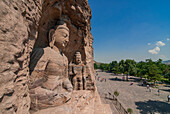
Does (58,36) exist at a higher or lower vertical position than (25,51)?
higher

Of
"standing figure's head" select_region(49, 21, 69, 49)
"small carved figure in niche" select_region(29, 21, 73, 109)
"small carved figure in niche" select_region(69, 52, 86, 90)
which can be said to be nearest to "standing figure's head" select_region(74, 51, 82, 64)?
"small carved figure in niche" select_region(69, 52, 86, 90)

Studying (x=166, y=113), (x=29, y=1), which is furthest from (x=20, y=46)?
(x=166, y=113)

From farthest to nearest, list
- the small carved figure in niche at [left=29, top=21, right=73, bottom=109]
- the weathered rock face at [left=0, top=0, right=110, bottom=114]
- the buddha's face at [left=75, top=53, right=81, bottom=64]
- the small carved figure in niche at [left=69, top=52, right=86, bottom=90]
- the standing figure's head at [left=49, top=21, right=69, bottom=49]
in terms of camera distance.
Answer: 1. the buddha's face at [left=75, top=53, right=81, bottom=64]
2. the small carved figure in niche at [left=69, top=52, right=86, bottom=90]
3. the standing figure's head at [left=49, top=21, right=69, bottom=49]
4. the small carved figure in niche at [left=29, top=21, right=73, bottom=109]
5. the weathered rock face at [left=0, top=0, right=110, bottom=114]

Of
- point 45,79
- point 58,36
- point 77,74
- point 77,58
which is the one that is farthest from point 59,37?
point 77,74

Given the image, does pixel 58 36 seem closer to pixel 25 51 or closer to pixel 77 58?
pixel 25 51

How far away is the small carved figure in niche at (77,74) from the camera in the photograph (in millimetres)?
5555

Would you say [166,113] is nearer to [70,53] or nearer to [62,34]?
[70,53]

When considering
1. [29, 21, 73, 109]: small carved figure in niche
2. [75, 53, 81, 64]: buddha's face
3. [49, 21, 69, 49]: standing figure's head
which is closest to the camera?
[29, 21, 73, 109]: small carved figure in niche

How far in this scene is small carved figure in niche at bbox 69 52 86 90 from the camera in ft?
18.2

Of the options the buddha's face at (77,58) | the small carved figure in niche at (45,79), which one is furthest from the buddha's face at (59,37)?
the buddha's face at (77,58)

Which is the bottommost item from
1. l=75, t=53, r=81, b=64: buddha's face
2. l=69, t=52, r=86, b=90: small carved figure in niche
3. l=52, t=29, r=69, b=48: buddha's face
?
l=69, t=52, r=86, b=90: small carved figure in niche

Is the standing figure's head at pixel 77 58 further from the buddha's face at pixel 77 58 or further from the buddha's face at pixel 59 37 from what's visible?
the buddha's face at pixel 59 37

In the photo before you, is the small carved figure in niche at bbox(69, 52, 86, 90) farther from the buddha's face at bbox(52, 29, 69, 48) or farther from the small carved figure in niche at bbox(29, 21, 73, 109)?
the buddha's face at bbox(52, 29, 69, 48)

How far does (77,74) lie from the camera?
5703mm
